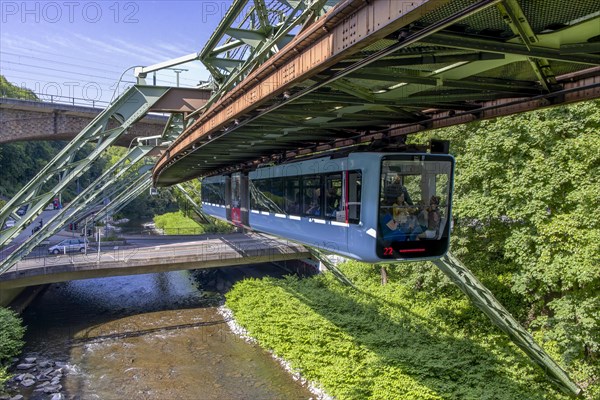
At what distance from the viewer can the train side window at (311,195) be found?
9429 millimetres

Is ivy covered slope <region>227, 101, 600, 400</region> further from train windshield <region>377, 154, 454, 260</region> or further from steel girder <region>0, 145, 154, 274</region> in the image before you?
steel girder <region>0, 145, 154, 274</region>

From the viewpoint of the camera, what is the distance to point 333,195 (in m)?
8.74

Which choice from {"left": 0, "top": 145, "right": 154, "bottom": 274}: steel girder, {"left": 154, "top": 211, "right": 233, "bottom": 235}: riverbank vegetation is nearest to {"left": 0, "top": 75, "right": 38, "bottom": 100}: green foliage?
{"left": 154, "top": 211, "right": 233, "bottom": 235}: riverbank vegetation

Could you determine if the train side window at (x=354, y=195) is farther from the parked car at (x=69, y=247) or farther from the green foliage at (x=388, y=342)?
the parked car at (x=69, y=247)

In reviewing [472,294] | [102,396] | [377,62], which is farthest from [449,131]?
[102,396]

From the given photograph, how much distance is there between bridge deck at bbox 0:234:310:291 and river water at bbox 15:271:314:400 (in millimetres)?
2303

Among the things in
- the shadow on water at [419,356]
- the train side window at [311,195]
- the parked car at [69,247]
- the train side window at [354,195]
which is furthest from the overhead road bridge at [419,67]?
the parked car at [69,247]

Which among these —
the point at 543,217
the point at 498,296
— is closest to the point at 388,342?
the point at 498,296

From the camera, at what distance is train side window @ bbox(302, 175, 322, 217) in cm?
943

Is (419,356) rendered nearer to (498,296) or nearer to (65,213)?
(498,296)

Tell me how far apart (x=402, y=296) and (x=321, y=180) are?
10.8 m

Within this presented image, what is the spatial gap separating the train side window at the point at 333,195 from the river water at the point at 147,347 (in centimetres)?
733

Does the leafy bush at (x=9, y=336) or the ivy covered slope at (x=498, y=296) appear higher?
the ivy covered slope at (x=498, y=296)

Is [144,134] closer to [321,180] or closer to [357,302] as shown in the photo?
[357,302]
